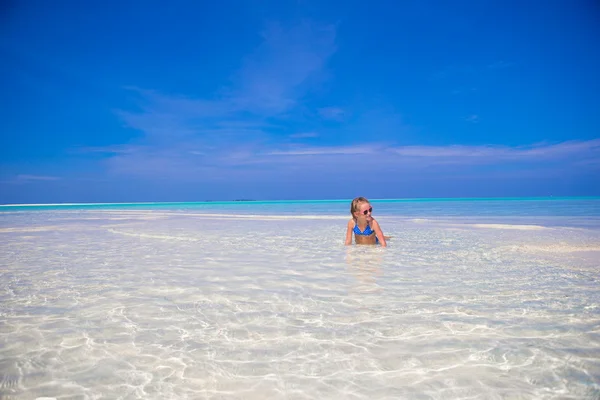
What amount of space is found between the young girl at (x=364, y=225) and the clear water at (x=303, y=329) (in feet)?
6.98

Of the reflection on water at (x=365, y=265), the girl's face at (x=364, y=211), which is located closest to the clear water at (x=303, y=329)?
the reflection on water at (x=365, y=265)

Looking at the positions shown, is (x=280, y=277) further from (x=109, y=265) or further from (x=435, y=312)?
(x=109, y=265)

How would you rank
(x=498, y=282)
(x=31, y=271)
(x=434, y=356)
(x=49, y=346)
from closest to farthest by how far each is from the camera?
(x=434, y=356)
(x=49, y=346)
(x=498, y=282)
(x=31, y=271)

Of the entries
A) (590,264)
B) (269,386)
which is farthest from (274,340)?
(590,264)

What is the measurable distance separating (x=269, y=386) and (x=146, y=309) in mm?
2528

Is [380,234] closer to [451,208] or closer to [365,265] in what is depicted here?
[365,265]

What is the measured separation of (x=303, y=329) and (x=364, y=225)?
635 centimetres

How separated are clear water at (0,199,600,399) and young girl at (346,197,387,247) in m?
2.13

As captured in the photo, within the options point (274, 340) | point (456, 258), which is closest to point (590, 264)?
point (456, 258)

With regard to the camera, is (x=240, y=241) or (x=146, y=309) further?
(x=240, y=241)

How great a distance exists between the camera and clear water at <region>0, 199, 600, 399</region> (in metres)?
2.65

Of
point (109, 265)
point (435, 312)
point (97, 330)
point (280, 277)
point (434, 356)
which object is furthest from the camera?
point (109, 265)

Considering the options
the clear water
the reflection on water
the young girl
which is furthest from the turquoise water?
the clear water

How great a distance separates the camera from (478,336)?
11.4 feet
